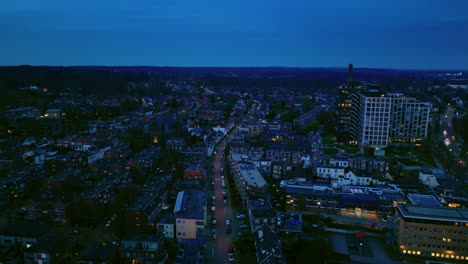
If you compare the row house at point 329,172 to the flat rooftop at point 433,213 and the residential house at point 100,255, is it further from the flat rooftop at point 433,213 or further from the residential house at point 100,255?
the residential house at point 100,255

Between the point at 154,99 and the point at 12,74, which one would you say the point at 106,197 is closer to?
the point at 154,99

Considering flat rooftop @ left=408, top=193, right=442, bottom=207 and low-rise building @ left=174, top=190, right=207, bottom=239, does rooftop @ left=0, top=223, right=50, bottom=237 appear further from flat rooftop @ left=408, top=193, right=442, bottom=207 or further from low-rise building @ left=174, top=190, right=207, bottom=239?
flat rooftop @ left=408, top=193, right=442, bottom=207

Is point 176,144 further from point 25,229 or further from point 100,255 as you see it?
point 100,255

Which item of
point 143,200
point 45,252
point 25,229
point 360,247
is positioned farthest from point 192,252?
point 25,229

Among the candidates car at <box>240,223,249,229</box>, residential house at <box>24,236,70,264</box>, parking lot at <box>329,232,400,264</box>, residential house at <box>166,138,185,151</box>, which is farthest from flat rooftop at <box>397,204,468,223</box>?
residential house at <box>166,138,185,151</box>

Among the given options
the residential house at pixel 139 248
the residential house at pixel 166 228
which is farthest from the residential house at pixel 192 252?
the residential house at pixel 166 228

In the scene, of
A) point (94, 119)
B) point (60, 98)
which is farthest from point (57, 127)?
point (60, 98)

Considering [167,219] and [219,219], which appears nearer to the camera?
[167,219]
